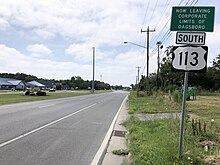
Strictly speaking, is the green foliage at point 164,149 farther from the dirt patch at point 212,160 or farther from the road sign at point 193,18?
the road sign at point 193,18

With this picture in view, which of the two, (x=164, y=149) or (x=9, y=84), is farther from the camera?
(x=9, y=84)

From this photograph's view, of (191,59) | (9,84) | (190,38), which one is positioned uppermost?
(9,84)

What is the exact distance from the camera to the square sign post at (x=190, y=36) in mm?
6539

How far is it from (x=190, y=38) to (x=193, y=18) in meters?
0.42

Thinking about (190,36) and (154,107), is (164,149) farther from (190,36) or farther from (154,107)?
(154,107)

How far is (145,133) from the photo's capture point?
1086 cm

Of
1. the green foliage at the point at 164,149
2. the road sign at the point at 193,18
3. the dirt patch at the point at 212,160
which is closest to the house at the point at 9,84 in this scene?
the green foliage at the point at 164,149

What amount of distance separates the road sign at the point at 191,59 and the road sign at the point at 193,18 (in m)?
0.41

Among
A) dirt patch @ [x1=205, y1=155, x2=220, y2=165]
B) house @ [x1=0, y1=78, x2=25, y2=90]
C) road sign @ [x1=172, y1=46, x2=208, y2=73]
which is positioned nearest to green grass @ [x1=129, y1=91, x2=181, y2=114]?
dirt patch @ [x1=205, y1=155, x2=220, y2=165]

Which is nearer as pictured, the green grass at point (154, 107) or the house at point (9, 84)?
the green grass at point (154, 107)

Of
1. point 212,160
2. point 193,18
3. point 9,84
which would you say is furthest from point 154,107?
point 9,84

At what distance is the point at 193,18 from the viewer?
6.67m

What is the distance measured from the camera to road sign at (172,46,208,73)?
6.55 metres

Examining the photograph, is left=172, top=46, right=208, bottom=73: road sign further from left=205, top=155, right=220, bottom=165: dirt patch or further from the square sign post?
left=205, top=155, right=220, bottom=165: dirt patch
